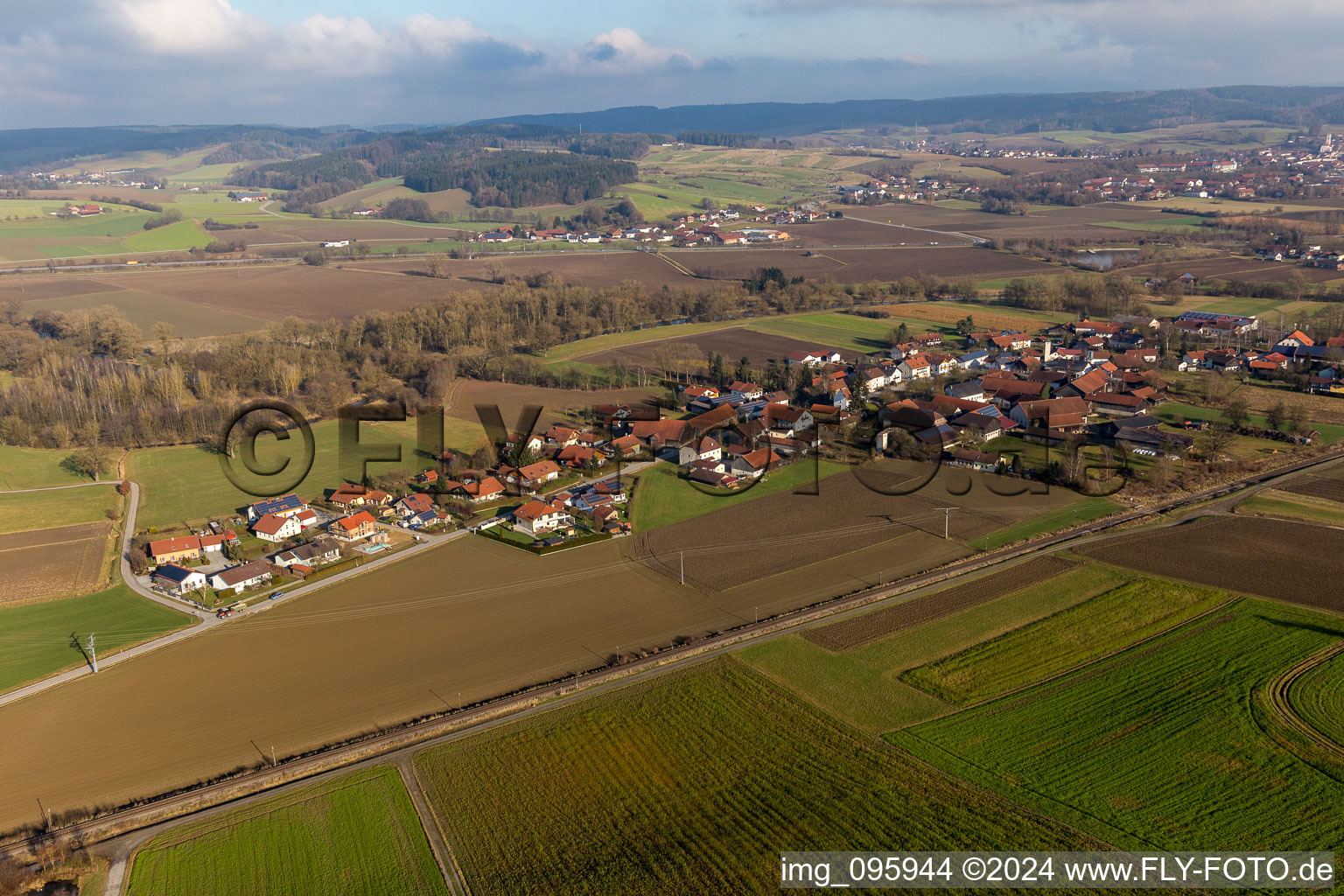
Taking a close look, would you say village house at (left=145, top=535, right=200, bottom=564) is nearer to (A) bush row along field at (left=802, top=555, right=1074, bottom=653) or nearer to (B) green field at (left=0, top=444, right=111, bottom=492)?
(B) green field at (left=0, top=444, right=111, bottom=492)

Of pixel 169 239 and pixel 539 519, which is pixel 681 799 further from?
pixel 169 239

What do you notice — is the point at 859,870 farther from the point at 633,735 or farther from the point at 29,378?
the point at 29,378

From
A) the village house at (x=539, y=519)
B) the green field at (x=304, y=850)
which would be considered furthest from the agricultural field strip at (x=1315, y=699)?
the village house at (x=539, y=519)

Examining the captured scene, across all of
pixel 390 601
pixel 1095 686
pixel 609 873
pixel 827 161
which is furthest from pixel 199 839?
pixel 827 161

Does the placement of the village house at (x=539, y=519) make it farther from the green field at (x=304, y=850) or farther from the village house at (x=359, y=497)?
the green field at (x=304, y=850)

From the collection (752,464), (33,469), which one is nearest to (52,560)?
(33,469)

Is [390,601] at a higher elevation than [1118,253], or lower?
lower
